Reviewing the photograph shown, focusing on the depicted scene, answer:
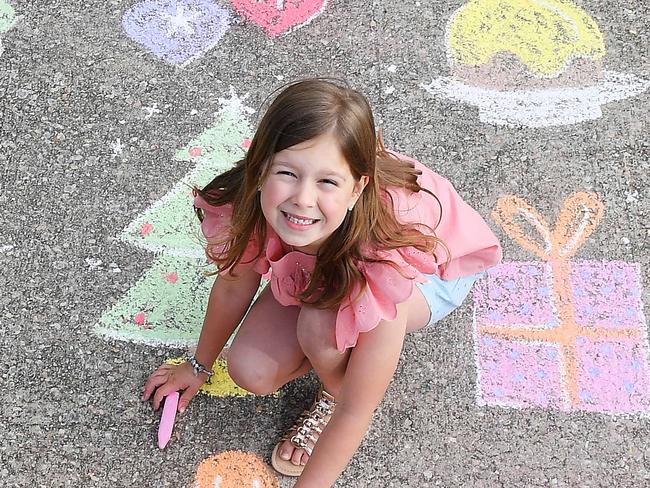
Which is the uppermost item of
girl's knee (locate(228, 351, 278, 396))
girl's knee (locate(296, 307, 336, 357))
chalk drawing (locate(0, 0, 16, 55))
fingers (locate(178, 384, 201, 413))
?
chalk drawing (locate(0, 0, 16, 55))

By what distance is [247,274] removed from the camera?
1.75 meters

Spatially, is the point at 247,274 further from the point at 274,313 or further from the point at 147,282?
the point at 147,282

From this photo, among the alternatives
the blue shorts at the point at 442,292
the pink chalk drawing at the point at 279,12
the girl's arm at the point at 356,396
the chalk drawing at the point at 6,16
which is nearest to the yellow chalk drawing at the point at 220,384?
the girl's arm at the point at 356,396

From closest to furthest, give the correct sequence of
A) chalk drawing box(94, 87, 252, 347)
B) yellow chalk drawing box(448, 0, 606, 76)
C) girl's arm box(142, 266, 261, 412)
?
girl's arm box(142, 266, 261, 412), chalk drawing box(94, 87, 252, 347), yellow chalk drawing box(448, 0, 606, 76)

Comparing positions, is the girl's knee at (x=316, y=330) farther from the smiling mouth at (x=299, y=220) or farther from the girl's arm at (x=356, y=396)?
the smiling mouth at (x=299, y=220)

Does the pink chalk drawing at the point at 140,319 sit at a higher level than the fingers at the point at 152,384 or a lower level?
higher

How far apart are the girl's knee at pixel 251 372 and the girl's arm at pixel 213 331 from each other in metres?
0.06

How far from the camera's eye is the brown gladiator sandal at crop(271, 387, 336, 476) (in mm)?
1880

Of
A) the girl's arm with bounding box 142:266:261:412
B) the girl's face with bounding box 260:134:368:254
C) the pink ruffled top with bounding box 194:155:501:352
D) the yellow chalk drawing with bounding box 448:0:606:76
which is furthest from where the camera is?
the yellow chalk drawing with bounding box 448:0:606:76

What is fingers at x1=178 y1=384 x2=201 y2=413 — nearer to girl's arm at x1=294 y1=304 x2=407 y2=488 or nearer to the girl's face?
girl's arm at x1=294 y1=304 x2=407 y2=488

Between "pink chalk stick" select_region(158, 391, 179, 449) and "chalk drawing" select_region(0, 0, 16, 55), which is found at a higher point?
"chalk drawing" select_region(0, 0, 16, 55)

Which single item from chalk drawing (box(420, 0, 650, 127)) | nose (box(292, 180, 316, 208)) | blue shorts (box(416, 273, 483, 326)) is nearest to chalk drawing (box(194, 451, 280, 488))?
blue shorts (box(416, 273, 483, 326))

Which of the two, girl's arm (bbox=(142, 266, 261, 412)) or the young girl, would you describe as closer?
the young girl

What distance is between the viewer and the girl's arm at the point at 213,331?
5.85ft
